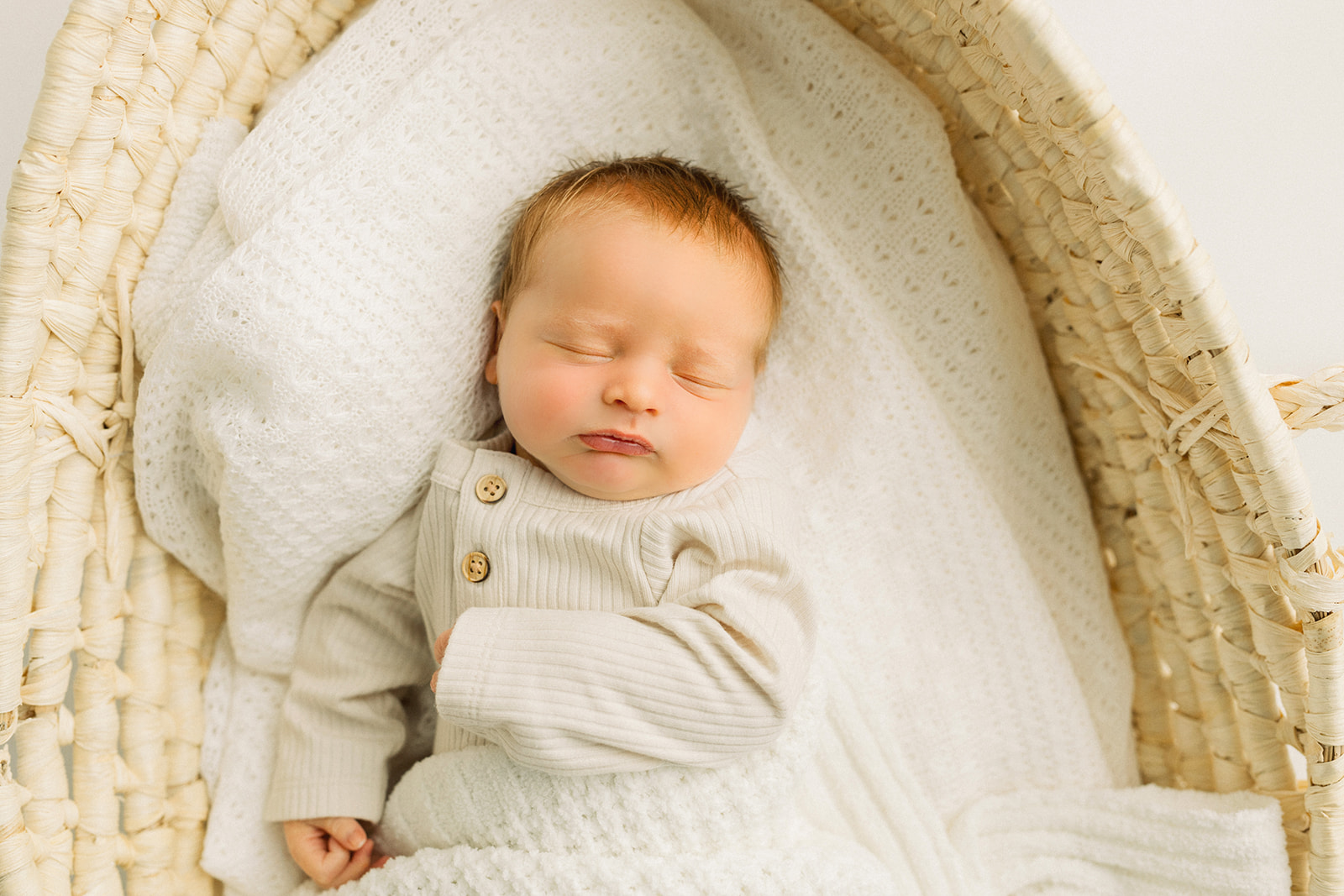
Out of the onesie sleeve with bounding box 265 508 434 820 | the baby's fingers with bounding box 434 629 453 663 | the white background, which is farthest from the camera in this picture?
the white background

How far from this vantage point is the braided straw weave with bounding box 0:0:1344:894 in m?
0.86

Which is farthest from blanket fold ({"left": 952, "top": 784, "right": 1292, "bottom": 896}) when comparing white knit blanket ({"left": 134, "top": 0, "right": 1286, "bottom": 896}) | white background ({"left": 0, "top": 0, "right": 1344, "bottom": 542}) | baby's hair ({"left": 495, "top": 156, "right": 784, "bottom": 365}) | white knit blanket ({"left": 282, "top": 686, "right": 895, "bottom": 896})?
baby's hair ({"left": 495, "top": 156, "right": 784, "bottom": 365})

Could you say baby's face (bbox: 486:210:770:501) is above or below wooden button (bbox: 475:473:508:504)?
above

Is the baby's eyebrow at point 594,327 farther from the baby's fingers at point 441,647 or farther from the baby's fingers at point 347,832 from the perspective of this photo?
the baby's fingers at point 347,832

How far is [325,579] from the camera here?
113 centimetres

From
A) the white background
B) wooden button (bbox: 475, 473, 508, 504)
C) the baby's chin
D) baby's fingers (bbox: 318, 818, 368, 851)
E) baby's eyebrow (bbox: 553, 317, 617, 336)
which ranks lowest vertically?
baby's fingers (bbox: 318, 818, 368, 851)

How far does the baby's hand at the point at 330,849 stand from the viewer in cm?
108

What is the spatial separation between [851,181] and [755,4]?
0.83ft

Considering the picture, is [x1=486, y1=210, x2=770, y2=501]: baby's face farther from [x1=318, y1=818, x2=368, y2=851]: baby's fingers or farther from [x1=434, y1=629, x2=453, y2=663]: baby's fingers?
[x1=318, y1=818, x2=368, y2=851]: baby's fingers

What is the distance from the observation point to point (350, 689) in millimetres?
1087

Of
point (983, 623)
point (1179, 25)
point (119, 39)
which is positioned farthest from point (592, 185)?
point (1179, 25)

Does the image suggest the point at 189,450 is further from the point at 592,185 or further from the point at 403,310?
the point at 592,185

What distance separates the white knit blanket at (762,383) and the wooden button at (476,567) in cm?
15

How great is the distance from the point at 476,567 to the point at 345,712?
26 centimetres
